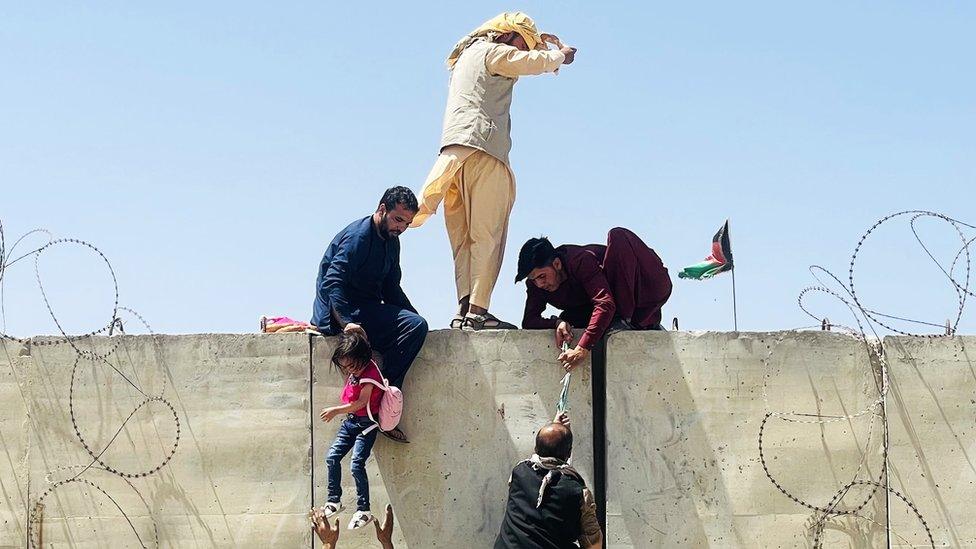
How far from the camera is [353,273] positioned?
8.49 metres

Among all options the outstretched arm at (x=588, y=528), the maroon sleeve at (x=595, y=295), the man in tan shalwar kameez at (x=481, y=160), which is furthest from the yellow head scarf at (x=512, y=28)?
the outstretched arm at (x=588, y=528)

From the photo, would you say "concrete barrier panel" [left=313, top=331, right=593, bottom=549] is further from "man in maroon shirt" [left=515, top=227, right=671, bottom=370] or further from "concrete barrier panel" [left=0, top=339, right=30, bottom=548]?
"concrete barrier panel" [left=0, top=339, right=30, bottom=548]

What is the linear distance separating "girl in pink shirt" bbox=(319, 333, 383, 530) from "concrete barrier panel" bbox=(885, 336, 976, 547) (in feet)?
10.7

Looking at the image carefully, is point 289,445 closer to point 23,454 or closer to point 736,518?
point 23,454

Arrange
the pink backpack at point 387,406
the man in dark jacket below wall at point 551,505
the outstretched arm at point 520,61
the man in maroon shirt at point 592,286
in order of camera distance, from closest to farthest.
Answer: the man in dark jacket below wall at point 551,505
the pink backpack at point 387,406
the man in maroon shirt at point 592,286
the outstretched arm at point 520,61

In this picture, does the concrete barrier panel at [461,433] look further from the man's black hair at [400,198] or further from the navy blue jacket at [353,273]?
the man's black hair at [400,198]

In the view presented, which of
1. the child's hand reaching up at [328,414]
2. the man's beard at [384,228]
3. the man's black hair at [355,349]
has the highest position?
the man's beard at [384,228]

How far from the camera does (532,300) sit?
905 centimetres

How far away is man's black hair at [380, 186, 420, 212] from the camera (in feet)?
27.7

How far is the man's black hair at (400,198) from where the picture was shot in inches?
332

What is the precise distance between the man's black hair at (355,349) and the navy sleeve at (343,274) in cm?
23

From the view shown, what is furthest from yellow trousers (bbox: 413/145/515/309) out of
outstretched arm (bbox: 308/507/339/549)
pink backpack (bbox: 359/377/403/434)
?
outstretched arm (bbox: 308/507/339/549)

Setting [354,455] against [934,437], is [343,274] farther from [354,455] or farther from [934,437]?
[934,437]

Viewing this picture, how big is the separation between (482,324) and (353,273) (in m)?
0.95
